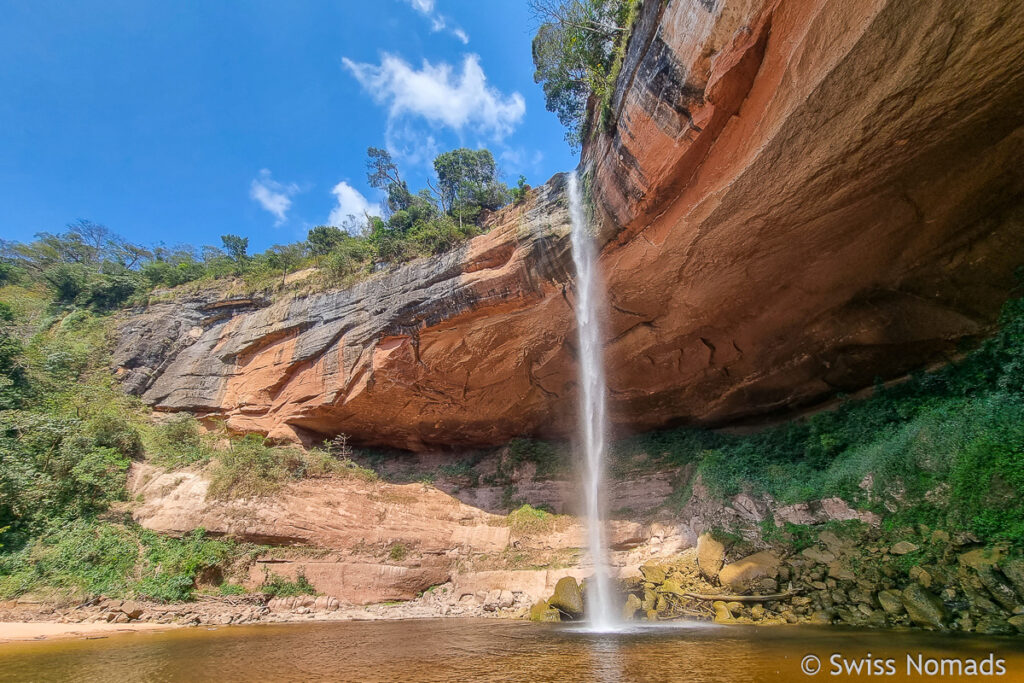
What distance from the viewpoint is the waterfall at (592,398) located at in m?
8.42

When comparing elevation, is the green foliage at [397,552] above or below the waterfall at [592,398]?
below

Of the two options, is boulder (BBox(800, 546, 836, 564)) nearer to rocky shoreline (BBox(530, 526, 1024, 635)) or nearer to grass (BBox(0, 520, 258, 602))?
rocky shoreline (BBox(530, 526, 1024, 635))

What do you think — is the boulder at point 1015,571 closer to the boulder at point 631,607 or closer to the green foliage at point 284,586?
the boulder at point 631,607

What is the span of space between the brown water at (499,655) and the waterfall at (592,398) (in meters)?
2.24

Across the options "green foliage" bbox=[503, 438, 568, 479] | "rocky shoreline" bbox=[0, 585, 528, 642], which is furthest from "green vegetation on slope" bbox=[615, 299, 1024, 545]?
"rocky shoreline" bbox=[0, 585, 528, 642]

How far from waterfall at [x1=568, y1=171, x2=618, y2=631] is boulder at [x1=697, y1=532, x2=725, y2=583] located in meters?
1.85

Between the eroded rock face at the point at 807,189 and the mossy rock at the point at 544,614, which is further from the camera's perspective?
the mossy rock at the point at 544,614

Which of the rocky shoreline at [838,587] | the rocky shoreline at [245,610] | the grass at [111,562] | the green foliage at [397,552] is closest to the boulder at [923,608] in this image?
the rocky shoreline at [838,587]

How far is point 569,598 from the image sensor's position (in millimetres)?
8453

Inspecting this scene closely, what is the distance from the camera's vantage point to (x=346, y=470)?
13.6m

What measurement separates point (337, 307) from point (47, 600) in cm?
892

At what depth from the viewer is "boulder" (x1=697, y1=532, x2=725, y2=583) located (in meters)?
7.92

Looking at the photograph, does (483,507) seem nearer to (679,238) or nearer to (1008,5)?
(679,238)

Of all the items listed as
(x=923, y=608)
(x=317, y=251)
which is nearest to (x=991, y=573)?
(x=923, y=608)
